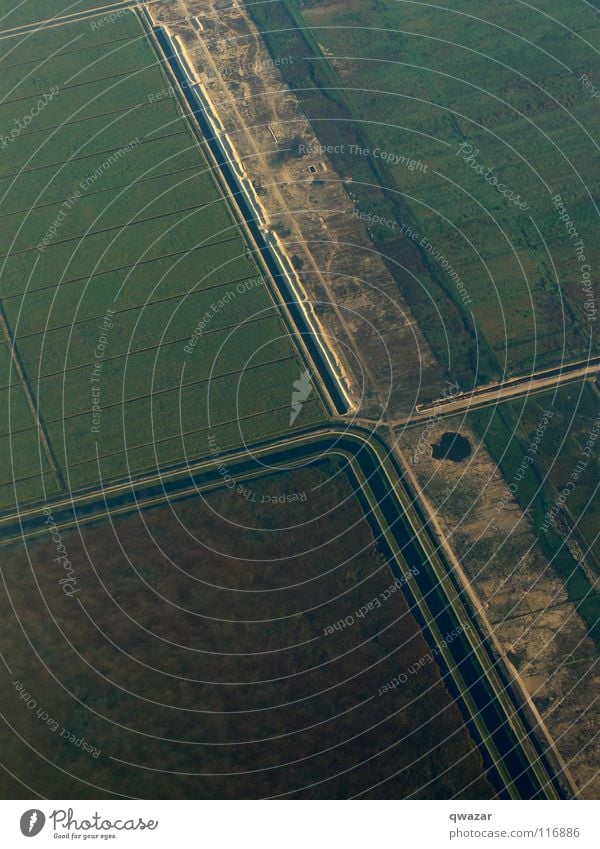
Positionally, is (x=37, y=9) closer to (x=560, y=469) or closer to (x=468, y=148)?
(x=468, y=148)

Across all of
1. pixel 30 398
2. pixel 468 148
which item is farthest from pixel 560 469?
pixel 30 398

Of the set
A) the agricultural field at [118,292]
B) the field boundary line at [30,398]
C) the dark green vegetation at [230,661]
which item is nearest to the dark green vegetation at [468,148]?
the agricultural field at [118,292]

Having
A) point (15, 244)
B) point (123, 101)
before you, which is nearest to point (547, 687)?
point (15, 244)

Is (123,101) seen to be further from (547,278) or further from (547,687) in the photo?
(547,687)

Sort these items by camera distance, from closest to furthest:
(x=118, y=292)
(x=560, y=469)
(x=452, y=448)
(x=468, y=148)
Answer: (x=560, y=469) < (x=452, y=448) < (x=118, y=292) < (x=468, y=148)

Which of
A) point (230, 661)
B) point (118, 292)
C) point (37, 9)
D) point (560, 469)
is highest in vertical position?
point (37, 9)

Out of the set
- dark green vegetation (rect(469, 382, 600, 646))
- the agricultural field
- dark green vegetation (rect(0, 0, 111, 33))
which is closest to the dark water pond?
dark green vegetation (rect(469, 382, 600, 646))

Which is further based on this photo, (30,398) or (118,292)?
(118,292)

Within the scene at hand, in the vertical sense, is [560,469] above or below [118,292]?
below
